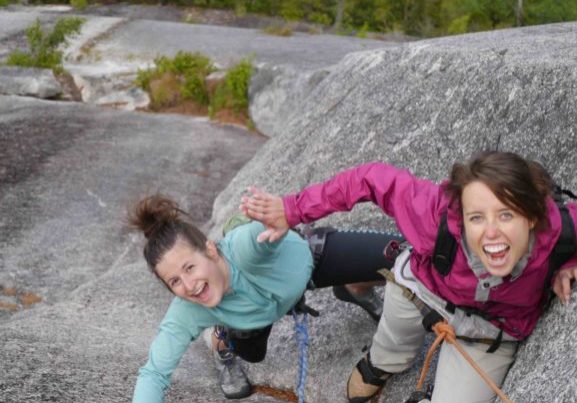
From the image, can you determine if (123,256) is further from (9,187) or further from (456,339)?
(456,339)

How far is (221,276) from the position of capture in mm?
4004

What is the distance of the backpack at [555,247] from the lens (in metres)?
3.26

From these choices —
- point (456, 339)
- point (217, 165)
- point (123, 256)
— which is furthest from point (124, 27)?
point (456, 339)

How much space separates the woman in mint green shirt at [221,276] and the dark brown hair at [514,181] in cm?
118

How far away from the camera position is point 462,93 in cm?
582

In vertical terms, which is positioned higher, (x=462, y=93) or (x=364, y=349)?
(x=462, y=93)

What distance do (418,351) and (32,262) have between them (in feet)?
17.8

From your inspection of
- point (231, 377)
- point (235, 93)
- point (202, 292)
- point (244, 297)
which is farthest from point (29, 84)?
point (202, 292)

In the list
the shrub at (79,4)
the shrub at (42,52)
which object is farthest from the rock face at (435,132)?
the shrub at (79,4)

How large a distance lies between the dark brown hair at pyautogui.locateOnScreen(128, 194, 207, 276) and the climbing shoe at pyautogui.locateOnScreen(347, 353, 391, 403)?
1.26 meters

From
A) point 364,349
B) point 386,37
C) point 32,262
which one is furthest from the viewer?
point 386,37

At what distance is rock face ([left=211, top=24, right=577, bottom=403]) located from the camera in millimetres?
3572

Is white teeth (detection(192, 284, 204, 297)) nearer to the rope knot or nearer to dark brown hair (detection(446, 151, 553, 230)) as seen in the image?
the rope knot

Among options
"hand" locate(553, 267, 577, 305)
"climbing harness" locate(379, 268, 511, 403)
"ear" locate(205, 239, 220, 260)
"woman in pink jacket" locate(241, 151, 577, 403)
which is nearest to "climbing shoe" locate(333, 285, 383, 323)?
"woman in pink jacket" locate(241, 151, 577, 403)
